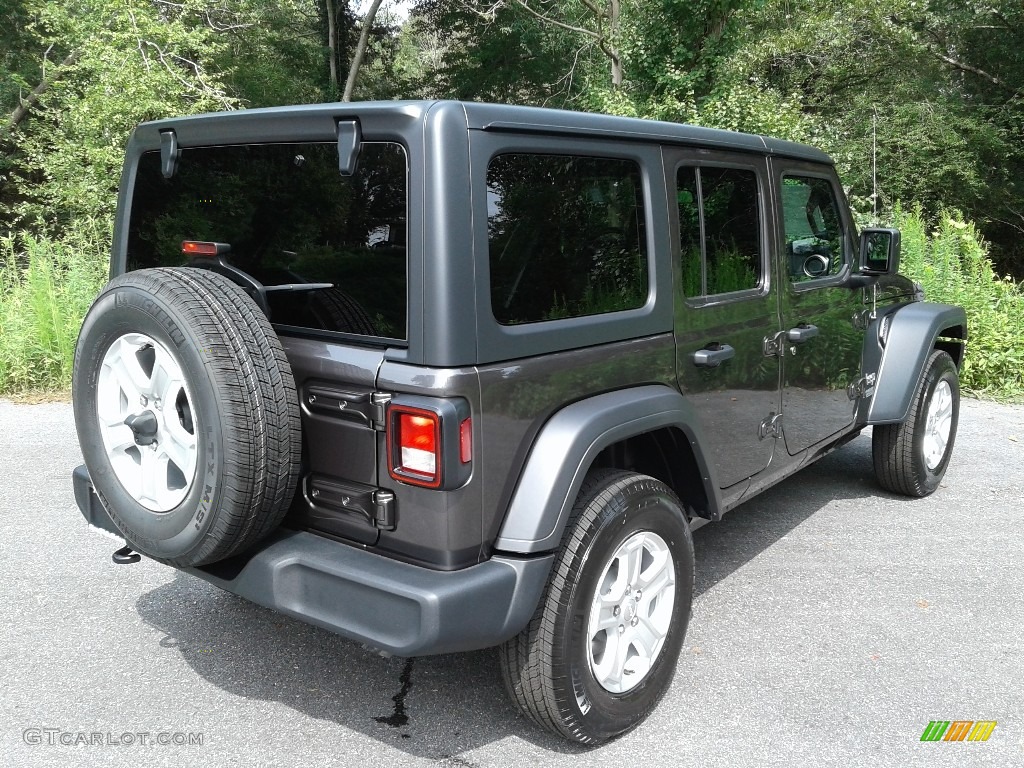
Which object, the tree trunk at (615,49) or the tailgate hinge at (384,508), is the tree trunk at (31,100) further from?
the tailgate hinge at (384,508)

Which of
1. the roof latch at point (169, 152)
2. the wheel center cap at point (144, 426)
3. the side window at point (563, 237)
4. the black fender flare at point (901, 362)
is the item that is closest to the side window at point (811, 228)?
the black fender flare at point (901, 362)

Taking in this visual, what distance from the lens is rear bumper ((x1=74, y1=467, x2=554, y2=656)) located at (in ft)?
7.34

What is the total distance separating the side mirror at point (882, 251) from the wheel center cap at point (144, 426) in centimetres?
336

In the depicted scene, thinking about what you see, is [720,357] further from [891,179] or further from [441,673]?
[891,179]

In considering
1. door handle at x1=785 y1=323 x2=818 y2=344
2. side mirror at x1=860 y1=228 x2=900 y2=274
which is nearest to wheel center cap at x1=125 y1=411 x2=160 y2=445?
door handle at x1=785 y1=323 x2=818 y2=344

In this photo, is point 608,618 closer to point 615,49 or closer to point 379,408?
point 379,408

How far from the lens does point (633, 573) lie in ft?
9.04

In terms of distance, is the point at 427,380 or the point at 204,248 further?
the point at 204,248

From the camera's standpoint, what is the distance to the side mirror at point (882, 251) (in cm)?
429

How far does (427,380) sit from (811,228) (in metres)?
2.50

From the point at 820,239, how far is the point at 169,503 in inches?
121

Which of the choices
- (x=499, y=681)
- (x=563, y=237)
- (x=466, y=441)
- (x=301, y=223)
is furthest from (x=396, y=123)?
(x=499, y=681)

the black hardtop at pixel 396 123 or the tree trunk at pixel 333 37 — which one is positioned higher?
the tree trunk at pixel 333 37

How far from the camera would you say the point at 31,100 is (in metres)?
16.7
